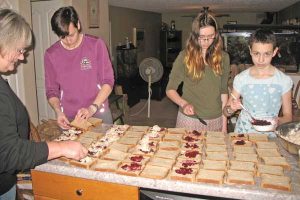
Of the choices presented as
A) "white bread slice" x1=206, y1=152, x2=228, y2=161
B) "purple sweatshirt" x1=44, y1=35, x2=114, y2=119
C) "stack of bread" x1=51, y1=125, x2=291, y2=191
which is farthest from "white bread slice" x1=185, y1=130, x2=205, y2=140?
"purple sweatshirt" x1=44, y1=35, x2=114, y2=119

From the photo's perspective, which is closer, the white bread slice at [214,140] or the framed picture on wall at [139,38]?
the white bread slice at [214,140]

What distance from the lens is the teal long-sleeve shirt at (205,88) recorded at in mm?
2314

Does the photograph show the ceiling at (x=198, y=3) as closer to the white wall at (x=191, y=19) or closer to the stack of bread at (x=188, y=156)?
the white wall at (x=191, y=19)

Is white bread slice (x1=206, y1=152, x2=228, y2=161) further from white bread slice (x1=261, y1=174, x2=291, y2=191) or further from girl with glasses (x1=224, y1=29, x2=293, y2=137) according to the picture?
girl with glasses (x1=224, y1=29, x2=293, y2=137)

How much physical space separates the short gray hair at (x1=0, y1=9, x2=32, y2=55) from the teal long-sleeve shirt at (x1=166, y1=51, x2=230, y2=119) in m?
1.28

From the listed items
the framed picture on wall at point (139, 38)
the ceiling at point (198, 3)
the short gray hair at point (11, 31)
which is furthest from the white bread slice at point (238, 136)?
the framed picture on wall at point (139, 38)

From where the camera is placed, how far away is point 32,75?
14.6 ft

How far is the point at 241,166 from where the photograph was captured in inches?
60.4

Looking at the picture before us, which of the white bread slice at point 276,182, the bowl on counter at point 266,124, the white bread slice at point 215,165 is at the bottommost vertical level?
the white bread slice at point 276,182

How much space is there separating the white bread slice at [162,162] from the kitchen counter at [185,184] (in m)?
0.12

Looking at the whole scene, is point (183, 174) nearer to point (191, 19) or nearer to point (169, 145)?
point (169, 145)

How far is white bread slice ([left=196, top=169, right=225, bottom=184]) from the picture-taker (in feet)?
4.61

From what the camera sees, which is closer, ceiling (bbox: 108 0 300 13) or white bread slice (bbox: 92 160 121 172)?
white bread slice (bbox: 92 160 121 172)

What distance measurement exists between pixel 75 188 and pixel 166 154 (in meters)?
0.52
